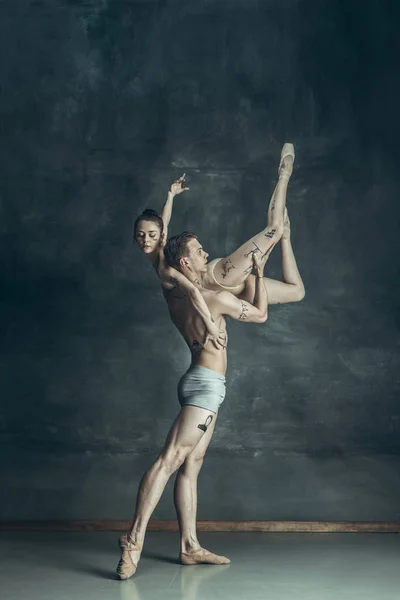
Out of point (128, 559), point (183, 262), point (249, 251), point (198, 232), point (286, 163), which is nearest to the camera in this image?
point (128, 559)

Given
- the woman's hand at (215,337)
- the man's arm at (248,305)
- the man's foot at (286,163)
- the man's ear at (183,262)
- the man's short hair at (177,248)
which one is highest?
the man's foot at (286,163)

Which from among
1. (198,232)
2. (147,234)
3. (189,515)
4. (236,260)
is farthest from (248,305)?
(198,232)

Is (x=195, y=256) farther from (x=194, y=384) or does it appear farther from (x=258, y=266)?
(x=194, y=384)

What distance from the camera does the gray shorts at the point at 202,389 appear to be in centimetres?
509

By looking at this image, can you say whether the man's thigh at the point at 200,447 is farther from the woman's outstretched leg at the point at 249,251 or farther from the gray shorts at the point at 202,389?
the woman's outstretched leg at the point at 249,251

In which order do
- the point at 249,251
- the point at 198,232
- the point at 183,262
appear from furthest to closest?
1. the point at 198,232
2. the point at 249,251
3. the point at 183,262

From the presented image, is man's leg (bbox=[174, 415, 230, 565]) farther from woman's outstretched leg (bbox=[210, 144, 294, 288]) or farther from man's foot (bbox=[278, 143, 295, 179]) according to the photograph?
man's foot (bbox=[278, 143, 295, 179])

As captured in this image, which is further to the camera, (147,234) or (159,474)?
(147,234)

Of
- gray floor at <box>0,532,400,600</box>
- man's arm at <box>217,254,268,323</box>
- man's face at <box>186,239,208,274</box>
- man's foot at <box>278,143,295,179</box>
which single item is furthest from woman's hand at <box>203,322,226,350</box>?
gray floor at <box>0,532,400,600</box>

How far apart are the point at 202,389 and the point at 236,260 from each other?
82cm

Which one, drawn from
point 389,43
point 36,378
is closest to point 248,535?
point 36,378

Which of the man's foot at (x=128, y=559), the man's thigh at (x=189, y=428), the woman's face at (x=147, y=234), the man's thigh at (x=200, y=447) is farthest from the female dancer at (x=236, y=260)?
the man's foot at (x=128, y=559)

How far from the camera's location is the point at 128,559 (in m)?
4.88

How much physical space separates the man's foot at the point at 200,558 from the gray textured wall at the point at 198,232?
105 cm
